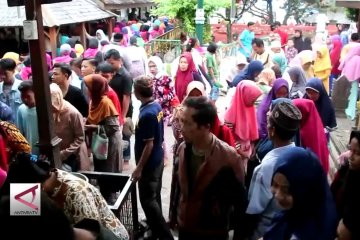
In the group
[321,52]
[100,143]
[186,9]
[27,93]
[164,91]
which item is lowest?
[164,91]

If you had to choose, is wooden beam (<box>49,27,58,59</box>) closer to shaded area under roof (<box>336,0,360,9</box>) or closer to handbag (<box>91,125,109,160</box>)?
shaded area under roof (<box>336,0,360,9</box>)

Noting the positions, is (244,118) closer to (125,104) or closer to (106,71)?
(125,104)

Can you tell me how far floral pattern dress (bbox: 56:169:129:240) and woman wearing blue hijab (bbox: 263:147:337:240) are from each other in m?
1.02

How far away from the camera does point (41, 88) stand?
3.88 meters

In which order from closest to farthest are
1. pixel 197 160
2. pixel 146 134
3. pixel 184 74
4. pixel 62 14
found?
pixel 197 160 → pixel 146 134 → pixel 184 74 → pixel 62 14

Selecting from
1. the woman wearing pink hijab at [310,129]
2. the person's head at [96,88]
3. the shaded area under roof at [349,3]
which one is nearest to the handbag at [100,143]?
the person's head at [96,88]

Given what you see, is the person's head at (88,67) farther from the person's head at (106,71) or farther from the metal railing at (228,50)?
the metal railing at (228,50)

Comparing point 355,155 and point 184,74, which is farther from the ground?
point 355,155

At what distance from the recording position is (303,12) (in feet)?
125

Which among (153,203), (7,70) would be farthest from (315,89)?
(7,70)

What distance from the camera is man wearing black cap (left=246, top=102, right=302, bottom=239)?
3.54 metres

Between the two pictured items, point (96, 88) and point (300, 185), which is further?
point (96, 88)

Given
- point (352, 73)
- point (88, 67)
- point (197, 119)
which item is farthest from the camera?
point (352, 73)

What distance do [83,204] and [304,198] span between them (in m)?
1.24
